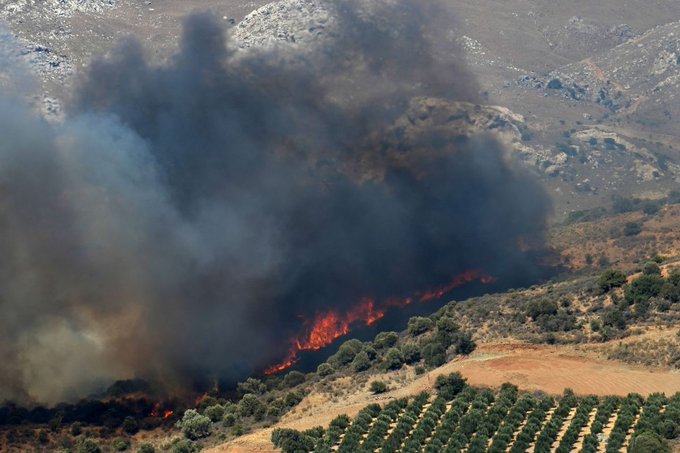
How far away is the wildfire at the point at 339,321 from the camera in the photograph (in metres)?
113

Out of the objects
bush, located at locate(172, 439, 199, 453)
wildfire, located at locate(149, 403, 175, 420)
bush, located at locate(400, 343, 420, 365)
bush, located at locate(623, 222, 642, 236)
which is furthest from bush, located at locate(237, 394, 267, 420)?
bush, located at locate(623, 222, 642, 236)

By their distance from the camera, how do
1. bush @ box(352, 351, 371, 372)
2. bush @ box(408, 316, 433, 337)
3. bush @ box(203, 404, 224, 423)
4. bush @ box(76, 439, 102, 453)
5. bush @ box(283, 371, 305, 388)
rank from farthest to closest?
bush @ box(408, 316, 433, 337) < bush @ box(283, 371, 305, 388) < bush @ box(352, 351, 371, 372) < bush @ box(203, 404, 224, 423) < bush @ box(76, 439, 102, 453)

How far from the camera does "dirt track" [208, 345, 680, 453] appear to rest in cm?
7644

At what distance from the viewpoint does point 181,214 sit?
11050 centimetres

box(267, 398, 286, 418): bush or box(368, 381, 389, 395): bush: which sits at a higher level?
box(267, 398, 286, 418): bush

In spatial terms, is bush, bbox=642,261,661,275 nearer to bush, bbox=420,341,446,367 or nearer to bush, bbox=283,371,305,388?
bush, bbox=420,341,446,367

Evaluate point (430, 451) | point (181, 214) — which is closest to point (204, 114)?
point (181, 214)

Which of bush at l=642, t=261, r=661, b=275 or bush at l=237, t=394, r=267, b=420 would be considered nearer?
bush at l=237, t=394, r=267, b=420

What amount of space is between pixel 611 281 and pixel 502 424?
32495 mm

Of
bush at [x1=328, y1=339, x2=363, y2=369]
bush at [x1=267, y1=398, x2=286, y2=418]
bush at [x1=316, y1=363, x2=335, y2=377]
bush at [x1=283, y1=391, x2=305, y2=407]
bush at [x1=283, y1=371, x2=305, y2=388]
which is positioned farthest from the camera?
bush at [x1=328, y1=339, x2=363, y2=369]

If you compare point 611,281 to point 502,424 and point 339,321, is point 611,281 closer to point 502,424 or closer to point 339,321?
point 502,424

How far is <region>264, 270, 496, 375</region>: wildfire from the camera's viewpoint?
371ft

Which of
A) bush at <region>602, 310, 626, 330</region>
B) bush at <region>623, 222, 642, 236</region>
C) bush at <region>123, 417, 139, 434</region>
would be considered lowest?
bush at <region>623, 222, 642, 236</region>

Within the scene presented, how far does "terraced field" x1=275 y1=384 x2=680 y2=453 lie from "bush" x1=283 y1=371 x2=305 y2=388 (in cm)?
2176
